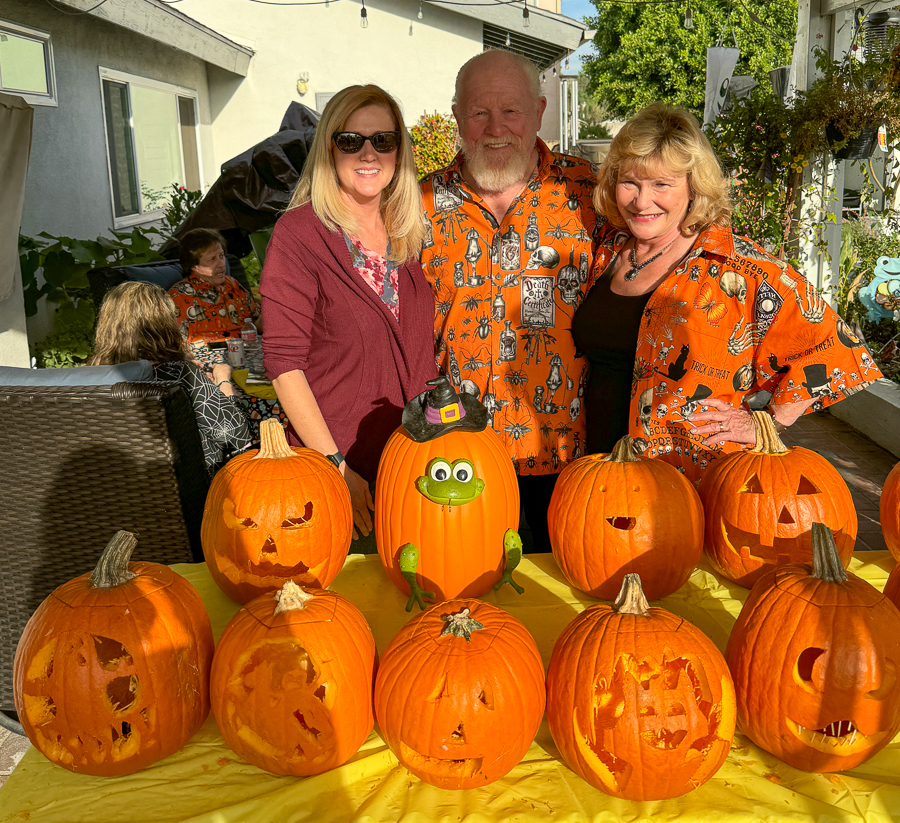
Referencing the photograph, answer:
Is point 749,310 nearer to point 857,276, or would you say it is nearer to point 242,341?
point 242,341

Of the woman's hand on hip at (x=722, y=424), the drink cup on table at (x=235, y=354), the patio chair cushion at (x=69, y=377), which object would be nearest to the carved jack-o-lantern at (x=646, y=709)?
the woman's hand on hip at (x=722, y=424)

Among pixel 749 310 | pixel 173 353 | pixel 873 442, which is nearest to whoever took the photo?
pixel 749 310

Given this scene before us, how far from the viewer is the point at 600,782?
109 cm

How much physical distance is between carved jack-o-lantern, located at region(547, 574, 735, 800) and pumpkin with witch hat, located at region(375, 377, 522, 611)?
1.40 feet

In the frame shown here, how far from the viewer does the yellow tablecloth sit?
41.6 inches

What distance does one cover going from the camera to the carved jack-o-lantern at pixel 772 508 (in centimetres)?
148

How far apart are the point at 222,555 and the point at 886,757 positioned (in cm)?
124

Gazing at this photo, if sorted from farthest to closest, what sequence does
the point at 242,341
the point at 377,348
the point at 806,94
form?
the point at 806,94 < the point at 242,341 < the point at 377,348

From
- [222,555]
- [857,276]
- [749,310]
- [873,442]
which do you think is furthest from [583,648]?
[857,276]

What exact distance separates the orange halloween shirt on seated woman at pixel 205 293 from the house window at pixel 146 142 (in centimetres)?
339

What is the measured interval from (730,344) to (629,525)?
0.75m

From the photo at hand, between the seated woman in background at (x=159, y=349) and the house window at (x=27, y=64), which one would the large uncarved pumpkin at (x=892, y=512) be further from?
the house window at (x=27, y=64)

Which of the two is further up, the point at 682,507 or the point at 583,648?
the point at 682,507

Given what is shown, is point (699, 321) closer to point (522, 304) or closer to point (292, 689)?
point (522, 304)
